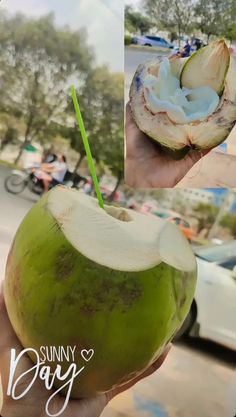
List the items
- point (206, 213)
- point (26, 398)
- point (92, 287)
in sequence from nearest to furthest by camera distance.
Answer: point (92, 287) < point (26, 398) < point (206, 213)

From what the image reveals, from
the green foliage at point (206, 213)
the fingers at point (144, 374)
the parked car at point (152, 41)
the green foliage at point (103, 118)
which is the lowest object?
the fingers at point (144, 374)

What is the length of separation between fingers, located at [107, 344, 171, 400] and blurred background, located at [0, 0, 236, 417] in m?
0.03

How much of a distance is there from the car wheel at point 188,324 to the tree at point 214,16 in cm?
66

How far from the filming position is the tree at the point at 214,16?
1.69 m

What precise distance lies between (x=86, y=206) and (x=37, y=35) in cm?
38

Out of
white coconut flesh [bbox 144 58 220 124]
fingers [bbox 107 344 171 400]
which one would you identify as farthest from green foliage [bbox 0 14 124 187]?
fingers [bbox 107 344 171 400]

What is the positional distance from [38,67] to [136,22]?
27 centimetres

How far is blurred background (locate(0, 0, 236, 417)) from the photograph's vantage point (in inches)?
58.8

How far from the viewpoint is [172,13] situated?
1.67 metres

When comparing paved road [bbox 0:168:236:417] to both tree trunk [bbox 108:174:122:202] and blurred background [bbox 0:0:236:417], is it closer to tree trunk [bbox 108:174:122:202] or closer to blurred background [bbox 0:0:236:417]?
blurred background [bbox 0:0:236:417]

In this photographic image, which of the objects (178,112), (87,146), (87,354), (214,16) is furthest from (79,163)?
(214,16)

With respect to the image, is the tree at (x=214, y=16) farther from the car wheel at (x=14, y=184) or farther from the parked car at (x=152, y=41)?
the car wheel at (x=14, y=184)

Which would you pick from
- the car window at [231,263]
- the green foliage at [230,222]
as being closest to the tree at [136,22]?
the green foliage at [230,222]

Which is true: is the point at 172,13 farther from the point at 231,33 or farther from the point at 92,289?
the point at 92,289
